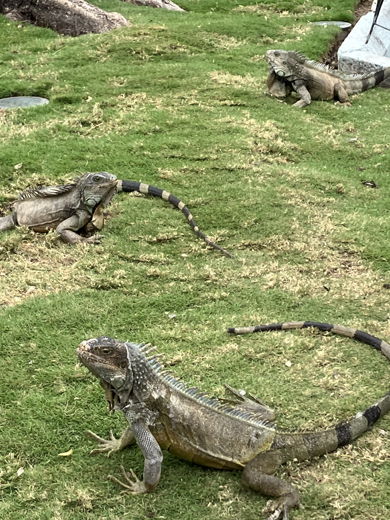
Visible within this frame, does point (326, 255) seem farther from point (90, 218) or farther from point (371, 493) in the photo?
point (371, 493)

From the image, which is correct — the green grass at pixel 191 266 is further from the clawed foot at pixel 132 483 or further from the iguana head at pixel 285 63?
the iguana head at pixel 285 63

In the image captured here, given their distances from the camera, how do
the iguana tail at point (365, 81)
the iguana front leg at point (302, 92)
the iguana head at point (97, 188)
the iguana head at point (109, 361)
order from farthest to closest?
the iguana tail at point (365, 81) < the iguana front leg at point (302, 92) < the iguana head at point (97, 188) < the iguana head at point (109, 361)

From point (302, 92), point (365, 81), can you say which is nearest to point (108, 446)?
point (302, 92)

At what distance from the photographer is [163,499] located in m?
2.92

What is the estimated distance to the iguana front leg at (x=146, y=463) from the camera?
283 centimetres

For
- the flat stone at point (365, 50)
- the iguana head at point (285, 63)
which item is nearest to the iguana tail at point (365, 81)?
the flat stone at point (365, 50)

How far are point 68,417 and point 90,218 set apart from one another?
259cm

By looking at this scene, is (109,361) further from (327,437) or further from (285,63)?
(285,63)

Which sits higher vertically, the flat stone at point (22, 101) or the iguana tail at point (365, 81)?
the iguana tail at point (365, 81)

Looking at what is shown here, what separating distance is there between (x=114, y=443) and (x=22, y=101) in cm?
658

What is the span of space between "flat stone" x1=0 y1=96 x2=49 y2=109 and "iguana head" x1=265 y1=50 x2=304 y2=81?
3411 mm

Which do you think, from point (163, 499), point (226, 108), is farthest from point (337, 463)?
point (226, 108)

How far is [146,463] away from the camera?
2832 millimetres

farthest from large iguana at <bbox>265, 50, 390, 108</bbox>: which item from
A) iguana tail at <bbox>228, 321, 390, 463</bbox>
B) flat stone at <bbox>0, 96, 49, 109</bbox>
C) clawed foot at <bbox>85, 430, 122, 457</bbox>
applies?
clawed foot at <bbox>85, 430, 122, 457</bbox>
